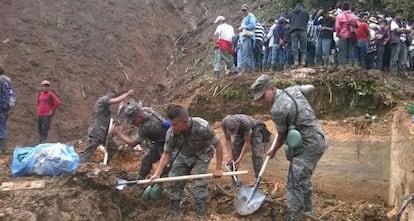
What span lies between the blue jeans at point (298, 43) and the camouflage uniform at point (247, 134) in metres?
3.78

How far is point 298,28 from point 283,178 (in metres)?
3.72

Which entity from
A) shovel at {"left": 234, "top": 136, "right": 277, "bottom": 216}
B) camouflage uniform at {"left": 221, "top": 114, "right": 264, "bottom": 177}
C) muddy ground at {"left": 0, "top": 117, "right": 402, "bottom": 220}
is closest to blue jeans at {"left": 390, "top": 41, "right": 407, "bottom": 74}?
muddy ground at {"left": 0, "top": 117, "right": 402, "bottom": 220}

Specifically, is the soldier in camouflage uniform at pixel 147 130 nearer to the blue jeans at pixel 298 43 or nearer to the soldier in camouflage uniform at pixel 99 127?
the soldier in camouflage uniform at pixel 99 127

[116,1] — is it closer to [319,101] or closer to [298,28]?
[298,28]

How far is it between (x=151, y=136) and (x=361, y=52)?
6.03 meters

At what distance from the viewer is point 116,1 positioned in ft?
71.0

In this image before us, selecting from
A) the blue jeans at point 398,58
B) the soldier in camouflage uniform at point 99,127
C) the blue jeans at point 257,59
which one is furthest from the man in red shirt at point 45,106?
the blue jeans at point 398,58

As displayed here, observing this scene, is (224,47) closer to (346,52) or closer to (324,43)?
(324,43)

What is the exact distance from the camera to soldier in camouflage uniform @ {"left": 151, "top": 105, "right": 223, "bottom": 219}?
7133 mm

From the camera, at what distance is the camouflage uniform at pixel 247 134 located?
28.5 ft

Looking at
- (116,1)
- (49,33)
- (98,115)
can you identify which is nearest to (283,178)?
(98,115)

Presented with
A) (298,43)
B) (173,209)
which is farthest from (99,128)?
(298,43)

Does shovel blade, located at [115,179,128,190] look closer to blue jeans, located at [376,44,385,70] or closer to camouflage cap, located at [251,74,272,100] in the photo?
camouflage cap, located at [251,74,272,100]

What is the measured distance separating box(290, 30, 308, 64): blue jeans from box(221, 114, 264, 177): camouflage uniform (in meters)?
3.78
